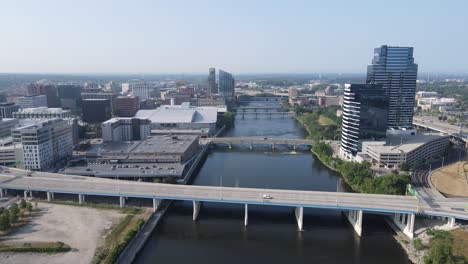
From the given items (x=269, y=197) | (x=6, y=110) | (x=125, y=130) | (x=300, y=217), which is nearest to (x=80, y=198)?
(x=269, y=197)

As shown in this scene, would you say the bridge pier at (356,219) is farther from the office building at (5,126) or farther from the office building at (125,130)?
the office building at (5,126)

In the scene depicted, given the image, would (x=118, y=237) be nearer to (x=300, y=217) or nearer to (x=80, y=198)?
(x=80, y=198)

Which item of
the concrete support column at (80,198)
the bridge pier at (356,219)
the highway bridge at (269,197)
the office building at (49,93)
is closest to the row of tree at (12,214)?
the highway bridge at (269,197)

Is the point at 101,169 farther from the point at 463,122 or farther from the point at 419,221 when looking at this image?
the point at 463,122

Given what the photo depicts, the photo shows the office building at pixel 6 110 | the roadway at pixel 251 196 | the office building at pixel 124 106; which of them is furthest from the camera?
the office building at pixel 124 106

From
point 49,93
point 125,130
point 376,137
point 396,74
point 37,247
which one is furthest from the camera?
point 49,93

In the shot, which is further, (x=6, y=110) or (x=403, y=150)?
(x=6, y=110)

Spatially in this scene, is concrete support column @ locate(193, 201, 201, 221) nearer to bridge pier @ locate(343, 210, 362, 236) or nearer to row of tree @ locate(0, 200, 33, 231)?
bridge pier @ locate(343, 210, 362, 236)
